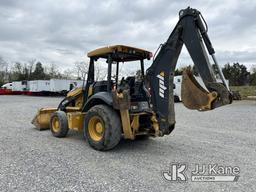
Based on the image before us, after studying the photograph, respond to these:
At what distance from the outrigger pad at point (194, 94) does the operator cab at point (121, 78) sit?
4.02 ft

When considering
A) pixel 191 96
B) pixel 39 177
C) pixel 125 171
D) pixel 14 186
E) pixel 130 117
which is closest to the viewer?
pixel 14 186

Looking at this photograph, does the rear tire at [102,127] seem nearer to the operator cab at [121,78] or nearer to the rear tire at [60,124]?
the operator cab at [121,78]

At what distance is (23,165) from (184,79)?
344 centimetres

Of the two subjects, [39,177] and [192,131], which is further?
[192,131]

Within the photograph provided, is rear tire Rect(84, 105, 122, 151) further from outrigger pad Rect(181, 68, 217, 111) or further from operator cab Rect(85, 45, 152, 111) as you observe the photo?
outrigger pad Rect(181, 68, 217, 111)

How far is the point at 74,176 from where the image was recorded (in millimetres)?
4508

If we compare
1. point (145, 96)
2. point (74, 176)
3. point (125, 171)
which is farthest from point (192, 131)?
point (74, 176)

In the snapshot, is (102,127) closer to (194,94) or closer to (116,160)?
(116,160)

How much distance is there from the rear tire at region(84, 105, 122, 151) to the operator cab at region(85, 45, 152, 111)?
536 mm

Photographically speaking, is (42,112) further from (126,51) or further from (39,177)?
(39,177)

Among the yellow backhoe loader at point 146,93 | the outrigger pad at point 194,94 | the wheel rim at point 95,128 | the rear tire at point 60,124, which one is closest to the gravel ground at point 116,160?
the rear tire at point 60,124

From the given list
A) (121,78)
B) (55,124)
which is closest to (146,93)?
(121,78)

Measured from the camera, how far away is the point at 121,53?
21.4ft

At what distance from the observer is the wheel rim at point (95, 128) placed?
6238 mm
